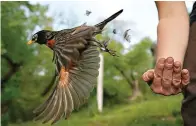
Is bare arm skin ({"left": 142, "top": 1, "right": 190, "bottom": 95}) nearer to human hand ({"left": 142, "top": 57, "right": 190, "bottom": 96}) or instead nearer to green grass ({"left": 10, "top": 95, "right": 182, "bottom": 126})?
human hand ({"left": 142, "top": 57, "right": 190, "bottom": 96})

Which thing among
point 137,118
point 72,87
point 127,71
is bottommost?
point 137,118

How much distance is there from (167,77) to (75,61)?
559 mm

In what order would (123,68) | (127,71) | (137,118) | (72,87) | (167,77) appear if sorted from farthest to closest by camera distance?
(127,71), (123,68), (137,118), (72,87), (167,77)

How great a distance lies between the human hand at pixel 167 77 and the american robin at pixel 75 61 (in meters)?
0.50

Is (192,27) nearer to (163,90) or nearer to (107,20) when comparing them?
(163,90)

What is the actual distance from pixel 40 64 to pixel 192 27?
3566mm

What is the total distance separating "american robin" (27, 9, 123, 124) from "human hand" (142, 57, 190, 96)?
0.50 meters

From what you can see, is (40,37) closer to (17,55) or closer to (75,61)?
(75,61)

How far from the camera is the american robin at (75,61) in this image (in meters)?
0.86

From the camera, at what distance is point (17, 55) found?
12.4 feet

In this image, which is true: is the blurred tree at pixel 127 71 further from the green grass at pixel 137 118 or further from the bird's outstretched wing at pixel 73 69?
the bird's outstretched wing at pixel 73 69

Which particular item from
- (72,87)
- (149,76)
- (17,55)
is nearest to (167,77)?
(149,76)

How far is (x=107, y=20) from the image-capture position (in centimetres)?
89

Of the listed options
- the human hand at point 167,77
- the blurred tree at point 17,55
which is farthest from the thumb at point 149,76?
the blurred tree at point 17,55
